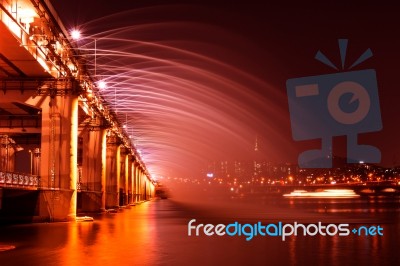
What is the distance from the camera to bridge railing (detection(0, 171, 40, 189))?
38.0m

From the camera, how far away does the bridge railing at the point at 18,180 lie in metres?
38.0

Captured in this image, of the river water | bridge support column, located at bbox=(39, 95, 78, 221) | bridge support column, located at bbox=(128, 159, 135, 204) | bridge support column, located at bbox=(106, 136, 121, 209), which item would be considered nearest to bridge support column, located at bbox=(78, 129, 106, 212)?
bridge support column, located at bbox=(106, 136, 121, 209)

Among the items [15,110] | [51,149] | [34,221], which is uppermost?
[15,110]

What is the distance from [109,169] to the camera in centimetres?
7794

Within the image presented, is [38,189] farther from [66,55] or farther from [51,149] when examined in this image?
[66,55]

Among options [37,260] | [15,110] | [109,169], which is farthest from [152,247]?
[109,169]

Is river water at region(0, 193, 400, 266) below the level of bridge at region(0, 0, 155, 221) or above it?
below

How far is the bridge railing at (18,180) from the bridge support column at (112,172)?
103ft

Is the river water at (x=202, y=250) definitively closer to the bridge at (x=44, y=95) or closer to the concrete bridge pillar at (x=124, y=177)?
the bridge at (x=44, y=95)

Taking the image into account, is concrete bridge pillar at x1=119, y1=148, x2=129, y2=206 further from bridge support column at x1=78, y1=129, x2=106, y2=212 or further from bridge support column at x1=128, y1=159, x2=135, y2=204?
bridge support column at x1=78, y1=129, x2=106, y2=212

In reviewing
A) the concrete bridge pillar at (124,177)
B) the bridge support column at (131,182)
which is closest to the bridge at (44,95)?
the concrete bridge pillar at (124,177)

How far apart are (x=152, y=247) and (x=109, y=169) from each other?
57.8 meters

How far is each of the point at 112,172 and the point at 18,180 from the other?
125ft

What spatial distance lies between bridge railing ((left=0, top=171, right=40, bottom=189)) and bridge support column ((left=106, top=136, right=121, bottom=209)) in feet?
103
